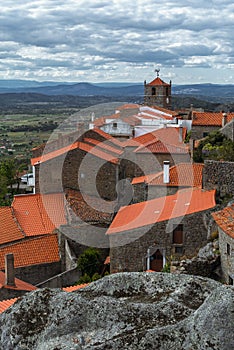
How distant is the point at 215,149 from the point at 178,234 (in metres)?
11.0

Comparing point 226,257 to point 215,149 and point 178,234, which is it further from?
point 215,149

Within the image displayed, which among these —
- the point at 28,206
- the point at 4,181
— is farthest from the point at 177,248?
the point at 4,181

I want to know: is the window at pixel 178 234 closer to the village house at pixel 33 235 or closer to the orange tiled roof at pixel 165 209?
the orange tiled roof at pixel 165 209

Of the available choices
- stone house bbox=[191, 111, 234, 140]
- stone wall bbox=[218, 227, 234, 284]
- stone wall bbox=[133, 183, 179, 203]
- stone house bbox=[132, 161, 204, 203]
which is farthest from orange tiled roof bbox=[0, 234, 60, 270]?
stone house bbox=[191, 111, 234, 140]

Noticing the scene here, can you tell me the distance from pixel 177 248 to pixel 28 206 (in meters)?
11.4

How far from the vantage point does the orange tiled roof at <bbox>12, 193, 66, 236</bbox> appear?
77.5 ft

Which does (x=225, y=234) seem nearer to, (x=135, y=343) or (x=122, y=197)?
(x=135, y=343)

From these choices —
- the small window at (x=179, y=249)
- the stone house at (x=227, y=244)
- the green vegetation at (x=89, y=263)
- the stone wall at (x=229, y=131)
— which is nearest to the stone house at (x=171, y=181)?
the green vegetation at (x=89, y=263)

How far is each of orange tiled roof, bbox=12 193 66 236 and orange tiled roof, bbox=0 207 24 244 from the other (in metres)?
0.29

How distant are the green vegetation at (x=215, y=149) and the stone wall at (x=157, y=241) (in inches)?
271

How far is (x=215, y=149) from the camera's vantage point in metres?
26.4

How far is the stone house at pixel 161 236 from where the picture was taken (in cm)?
1636

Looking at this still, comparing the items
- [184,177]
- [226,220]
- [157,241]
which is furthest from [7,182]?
[226,220]

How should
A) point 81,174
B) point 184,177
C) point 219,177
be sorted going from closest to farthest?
point 219,177 → point 184,177 → point 81,174
